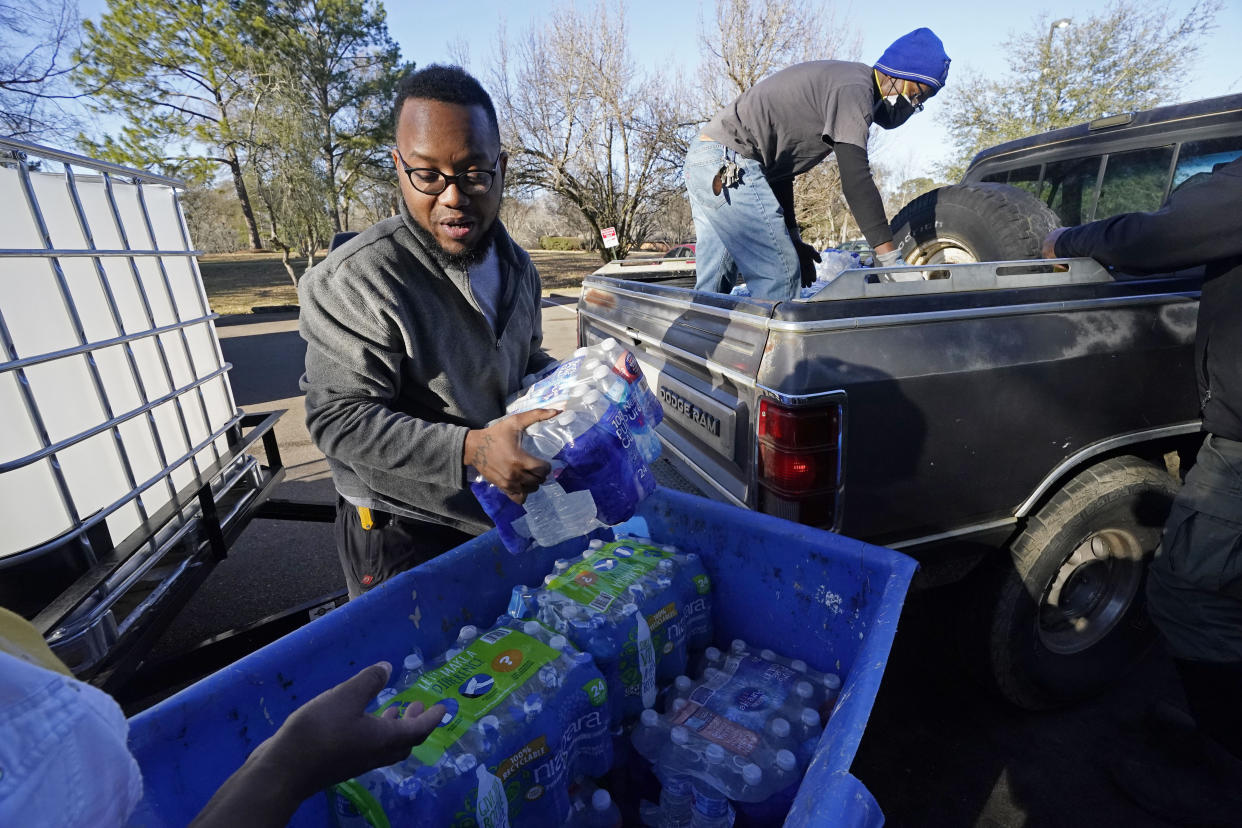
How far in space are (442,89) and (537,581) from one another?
1.39m

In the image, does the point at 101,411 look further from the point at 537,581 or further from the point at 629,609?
the point at 629,609

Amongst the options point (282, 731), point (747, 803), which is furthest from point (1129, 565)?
point (282, 731)

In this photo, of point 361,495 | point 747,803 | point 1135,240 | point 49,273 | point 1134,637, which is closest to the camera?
→ point 747,803

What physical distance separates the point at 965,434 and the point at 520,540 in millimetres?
1475

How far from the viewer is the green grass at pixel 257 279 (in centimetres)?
1838

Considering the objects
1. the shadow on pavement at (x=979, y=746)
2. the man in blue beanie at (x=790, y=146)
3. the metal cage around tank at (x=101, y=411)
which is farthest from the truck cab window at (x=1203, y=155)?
the metal cage around tank at (x=101, y=411)

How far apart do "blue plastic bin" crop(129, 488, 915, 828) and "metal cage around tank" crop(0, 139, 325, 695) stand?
2.69ft

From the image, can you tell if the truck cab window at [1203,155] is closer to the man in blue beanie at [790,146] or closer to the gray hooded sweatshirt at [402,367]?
the man in blue beanie at [790,146]

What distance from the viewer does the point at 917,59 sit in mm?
2986

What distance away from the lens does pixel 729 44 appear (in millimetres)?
19484

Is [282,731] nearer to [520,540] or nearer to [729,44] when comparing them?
[520,540]

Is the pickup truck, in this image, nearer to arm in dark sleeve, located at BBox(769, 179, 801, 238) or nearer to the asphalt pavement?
the asphalt pavement

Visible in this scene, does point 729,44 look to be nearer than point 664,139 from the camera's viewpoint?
Yes

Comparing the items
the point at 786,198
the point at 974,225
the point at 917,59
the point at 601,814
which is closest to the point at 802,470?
the point at 601,814
